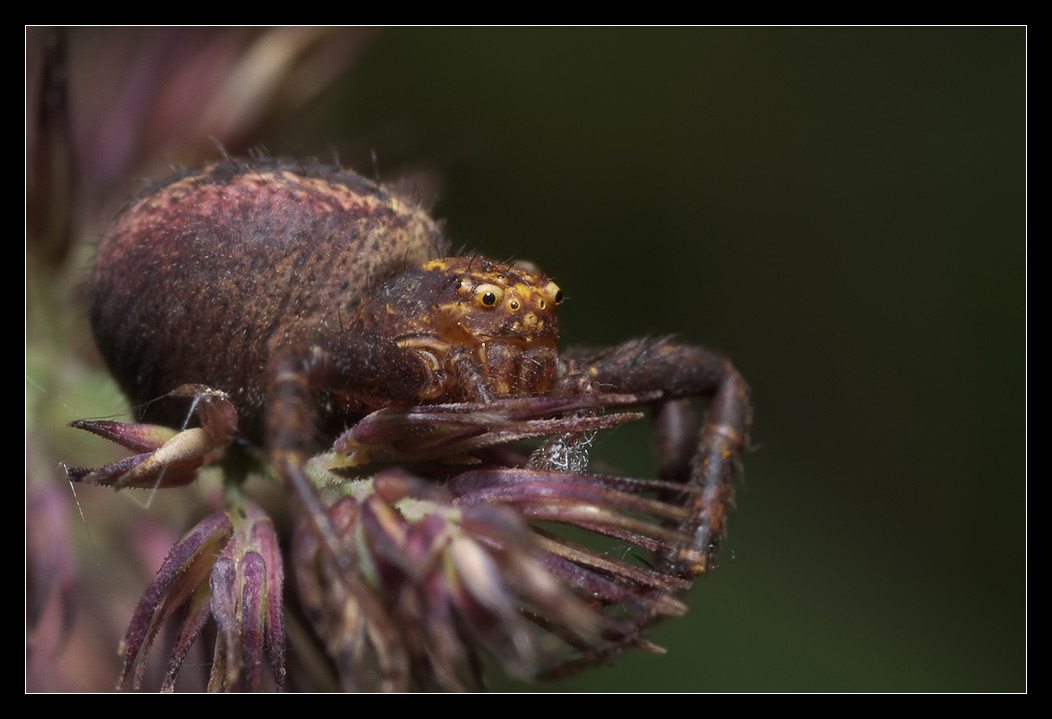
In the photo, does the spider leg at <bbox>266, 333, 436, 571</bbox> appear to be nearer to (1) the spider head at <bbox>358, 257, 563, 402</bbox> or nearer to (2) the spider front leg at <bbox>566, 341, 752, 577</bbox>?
(1) the spider head at <bbox>358, 257, 563, 402</bbox>

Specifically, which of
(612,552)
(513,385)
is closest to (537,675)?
(612,552)

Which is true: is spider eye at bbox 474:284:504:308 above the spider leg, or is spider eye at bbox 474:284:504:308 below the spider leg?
above

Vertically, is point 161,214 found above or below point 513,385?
above

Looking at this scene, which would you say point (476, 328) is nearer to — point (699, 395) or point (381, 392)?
point (381, 392)

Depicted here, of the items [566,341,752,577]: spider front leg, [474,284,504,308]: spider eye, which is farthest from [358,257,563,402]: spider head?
[566,341,752,577]: spider front leg

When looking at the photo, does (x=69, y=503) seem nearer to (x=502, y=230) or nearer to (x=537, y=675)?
(x=537, y=675)

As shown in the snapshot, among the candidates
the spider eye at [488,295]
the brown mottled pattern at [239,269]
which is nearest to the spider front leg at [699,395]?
the spider eye at [488,295]

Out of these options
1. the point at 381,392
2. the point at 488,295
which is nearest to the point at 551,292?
the point at 488,295
